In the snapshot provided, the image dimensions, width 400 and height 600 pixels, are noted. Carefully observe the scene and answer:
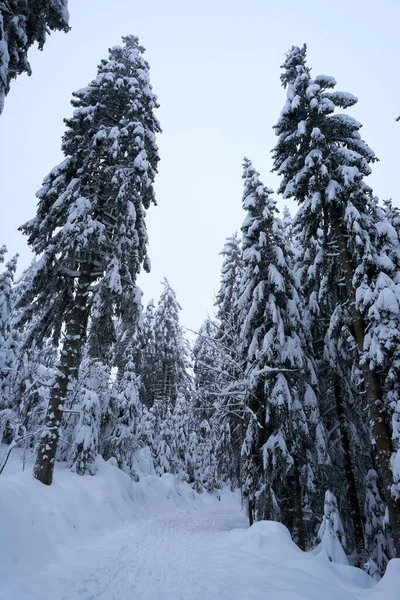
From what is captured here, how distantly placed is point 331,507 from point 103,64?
17.6 meters

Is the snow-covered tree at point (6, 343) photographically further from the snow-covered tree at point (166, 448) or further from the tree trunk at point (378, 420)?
the tree trunk at point (378, 420)

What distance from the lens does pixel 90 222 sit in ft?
38.5

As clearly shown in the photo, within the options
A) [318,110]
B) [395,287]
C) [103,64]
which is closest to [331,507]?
[395,287]

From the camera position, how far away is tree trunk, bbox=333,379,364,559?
12.1m

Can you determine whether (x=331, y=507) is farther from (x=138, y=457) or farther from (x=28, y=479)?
(x=138, y=457)

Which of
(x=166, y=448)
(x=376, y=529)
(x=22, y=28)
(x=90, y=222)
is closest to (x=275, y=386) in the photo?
(x=376, y=529)

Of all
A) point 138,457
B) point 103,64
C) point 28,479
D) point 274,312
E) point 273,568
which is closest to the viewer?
point 273,568

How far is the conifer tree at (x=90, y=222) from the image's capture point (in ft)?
37.2

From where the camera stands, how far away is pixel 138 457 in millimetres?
21172

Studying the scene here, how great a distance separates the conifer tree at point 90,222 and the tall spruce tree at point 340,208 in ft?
18.2

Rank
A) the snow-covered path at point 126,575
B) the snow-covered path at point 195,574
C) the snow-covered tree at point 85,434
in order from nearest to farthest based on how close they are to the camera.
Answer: the snow-covered path at point 126,575
the snow-covered path at point 195,574
the snow-covered tree at point 85,434

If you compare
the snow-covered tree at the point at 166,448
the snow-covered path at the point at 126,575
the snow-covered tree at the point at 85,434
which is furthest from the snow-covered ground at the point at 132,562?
the snow-covered tree at the point at 166,448

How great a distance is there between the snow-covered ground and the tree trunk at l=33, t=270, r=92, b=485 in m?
0.54

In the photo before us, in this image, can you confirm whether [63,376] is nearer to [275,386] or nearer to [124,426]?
[275,386]
